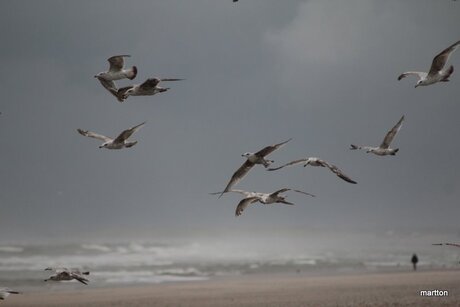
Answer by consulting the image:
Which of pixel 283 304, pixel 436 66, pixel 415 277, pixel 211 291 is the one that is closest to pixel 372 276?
pixel 415 277

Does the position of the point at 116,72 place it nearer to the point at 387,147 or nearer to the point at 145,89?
the point at 145,89

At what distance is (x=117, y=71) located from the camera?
1712cm

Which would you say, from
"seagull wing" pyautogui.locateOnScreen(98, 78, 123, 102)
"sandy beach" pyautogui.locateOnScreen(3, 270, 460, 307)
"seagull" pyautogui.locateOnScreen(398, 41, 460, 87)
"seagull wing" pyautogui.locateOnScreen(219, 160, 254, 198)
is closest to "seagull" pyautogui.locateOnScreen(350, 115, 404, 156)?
"seagull" pyautogui.locateOnScreen(398, 41, 460, 87)

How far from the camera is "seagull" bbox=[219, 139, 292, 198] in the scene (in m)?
16.6

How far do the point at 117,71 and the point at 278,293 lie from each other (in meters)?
12.7

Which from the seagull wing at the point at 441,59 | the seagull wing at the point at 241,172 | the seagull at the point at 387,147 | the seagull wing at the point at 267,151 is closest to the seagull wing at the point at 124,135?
the seagull wing at the point at 241,172

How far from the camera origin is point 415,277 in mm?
31688

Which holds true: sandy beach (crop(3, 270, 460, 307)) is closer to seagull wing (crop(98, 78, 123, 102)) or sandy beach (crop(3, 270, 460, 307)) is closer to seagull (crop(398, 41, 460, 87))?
seagull (crop(398, 41, 460, 87))

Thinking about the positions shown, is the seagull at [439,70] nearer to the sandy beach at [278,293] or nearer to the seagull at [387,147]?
the seagull at [387,147]

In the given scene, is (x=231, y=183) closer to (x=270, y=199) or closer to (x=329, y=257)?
(x=270, y=199)

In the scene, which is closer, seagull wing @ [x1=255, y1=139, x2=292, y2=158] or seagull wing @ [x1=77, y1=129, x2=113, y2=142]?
seagull wing @ [x1=255, y1=139, x2=292, y2=158]

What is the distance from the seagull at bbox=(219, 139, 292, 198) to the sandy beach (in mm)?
6987

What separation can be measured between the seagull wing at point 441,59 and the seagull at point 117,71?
689 cm

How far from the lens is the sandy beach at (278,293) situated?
925 inches
